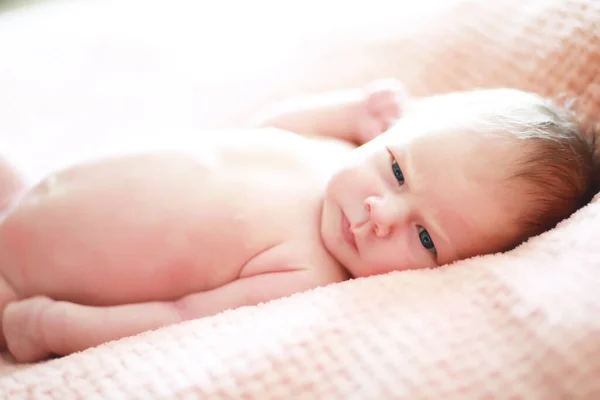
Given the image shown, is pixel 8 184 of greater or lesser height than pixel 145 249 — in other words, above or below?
above

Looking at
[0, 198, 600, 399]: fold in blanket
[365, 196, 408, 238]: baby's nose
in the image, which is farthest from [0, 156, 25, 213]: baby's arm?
[365, 196, 408, 238]: baby's nose

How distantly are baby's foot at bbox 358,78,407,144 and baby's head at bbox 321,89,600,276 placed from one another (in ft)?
0.69

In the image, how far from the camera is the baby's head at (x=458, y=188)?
0.90m

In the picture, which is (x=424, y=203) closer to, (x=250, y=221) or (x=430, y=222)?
(x=430, y=222)

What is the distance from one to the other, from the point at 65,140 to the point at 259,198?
1.57 ft

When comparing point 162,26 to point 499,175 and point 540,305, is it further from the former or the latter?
point 540,305

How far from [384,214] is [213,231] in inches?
10.3

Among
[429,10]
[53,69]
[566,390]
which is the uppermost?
[53,69]

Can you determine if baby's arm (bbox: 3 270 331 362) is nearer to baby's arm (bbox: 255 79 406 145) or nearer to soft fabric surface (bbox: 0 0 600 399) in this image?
soft fabric surface (bbox: 0 0 600 399)

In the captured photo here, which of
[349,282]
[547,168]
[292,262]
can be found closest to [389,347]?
[349,282]

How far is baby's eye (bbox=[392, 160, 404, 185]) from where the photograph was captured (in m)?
0.96

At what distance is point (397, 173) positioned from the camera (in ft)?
3.15

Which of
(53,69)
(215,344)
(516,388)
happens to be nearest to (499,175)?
(516,388)

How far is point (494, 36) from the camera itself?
1.26 m
